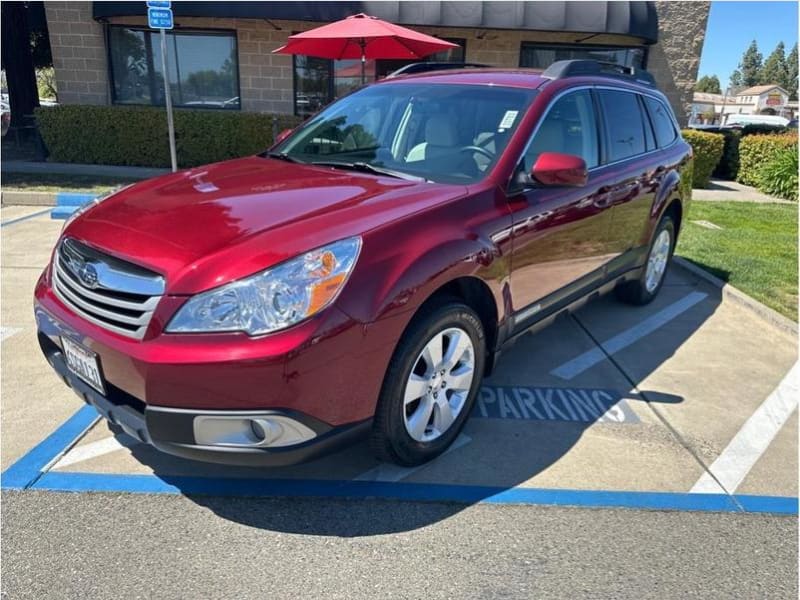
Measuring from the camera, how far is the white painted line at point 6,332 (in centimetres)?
435

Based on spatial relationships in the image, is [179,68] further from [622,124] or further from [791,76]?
[791,76]

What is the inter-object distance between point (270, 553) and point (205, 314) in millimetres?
1017

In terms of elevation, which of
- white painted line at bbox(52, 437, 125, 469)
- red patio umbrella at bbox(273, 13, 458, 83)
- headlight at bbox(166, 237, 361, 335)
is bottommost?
white painted line at bbox(52, 437, 125, 469)

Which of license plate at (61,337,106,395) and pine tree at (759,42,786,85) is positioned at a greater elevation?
pine tree at (759,42,786,85)

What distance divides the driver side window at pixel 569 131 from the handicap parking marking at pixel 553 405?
1.40m

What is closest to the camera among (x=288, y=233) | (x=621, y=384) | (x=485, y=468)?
(x=288, y=233)

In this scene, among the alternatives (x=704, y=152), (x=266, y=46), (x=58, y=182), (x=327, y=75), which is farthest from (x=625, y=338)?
(x=266, y=46)

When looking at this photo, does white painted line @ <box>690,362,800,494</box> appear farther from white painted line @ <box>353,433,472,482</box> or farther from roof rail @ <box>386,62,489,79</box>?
roof rail @ <box>386,62,489,79</box>

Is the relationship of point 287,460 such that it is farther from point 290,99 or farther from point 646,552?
point 290,99

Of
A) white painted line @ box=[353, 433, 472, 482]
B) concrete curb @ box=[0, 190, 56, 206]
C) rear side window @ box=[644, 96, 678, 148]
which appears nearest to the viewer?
white painted line @ box=[353, 433, 472, 482]

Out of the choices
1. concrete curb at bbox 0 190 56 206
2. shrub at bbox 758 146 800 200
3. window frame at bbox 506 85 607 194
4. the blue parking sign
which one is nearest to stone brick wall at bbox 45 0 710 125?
shrub at bbox 758 146 800 200

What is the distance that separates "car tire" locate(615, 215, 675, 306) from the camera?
536cm

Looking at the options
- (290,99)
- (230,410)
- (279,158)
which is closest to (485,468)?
(230,410)

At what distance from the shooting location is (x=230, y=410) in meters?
2.28
